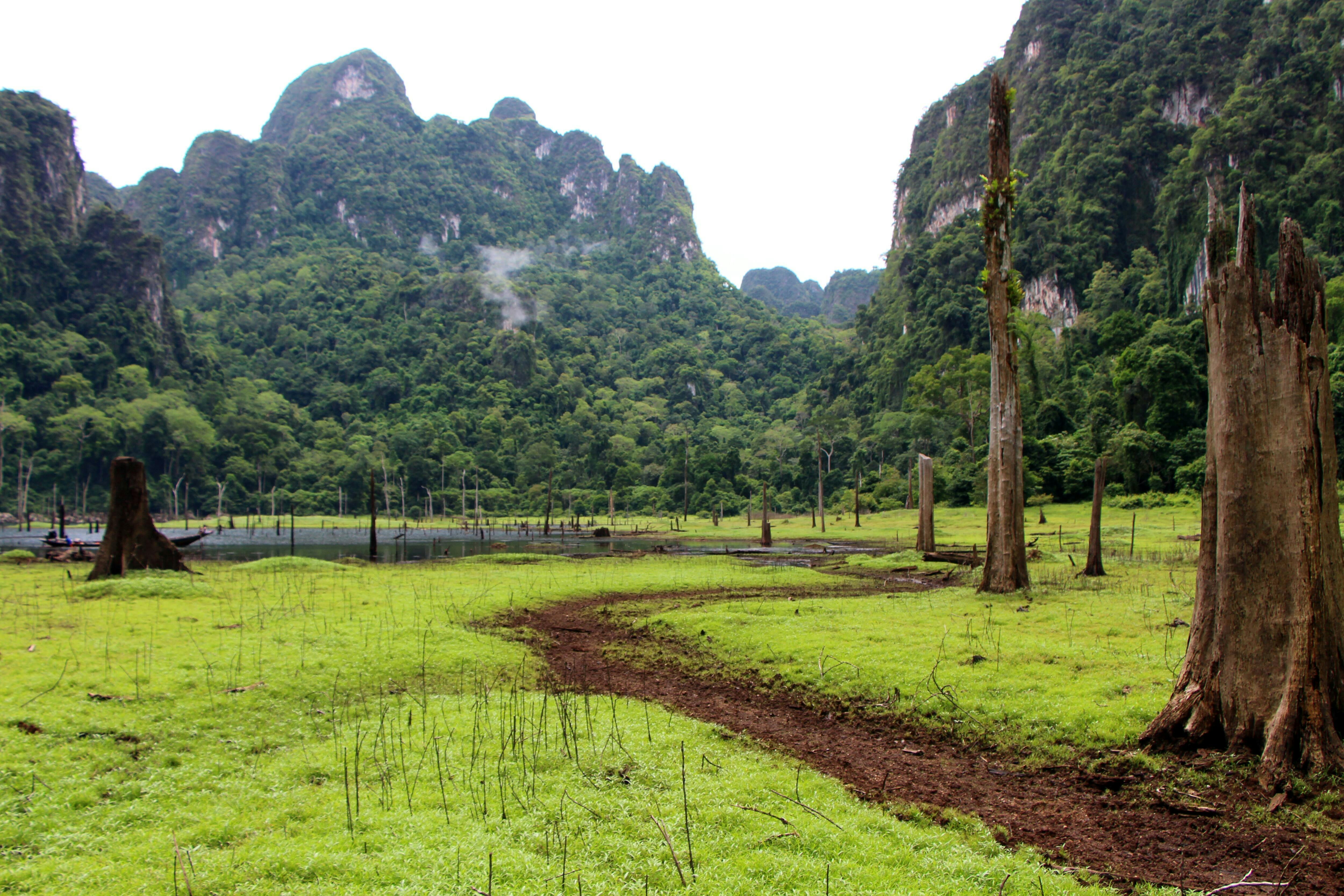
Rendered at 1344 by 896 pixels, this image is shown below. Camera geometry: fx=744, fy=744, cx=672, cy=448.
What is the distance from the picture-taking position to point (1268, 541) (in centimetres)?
737

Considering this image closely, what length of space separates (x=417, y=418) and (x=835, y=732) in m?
132

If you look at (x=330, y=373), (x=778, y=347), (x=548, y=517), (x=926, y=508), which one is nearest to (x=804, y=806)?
(x=926, y=508)

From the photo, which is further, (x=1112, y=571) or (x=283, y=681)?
(x=1112, y=571)

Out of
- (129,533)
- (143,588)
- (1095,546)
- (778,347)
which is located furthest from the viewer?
(778,347)

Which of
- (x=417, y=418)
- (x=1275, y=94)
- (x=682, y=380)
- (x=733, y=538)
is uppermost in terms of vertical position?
(x=1275, y=94)

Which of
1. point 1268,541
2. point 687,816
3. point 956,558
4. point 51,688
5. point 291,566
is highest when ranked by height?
point 1268,541

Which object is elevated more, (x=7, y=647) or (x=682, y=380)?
(x=682, y=380)

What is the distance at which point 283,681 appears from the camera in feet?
34.9

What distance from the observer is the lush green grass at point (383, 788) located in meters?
5.45

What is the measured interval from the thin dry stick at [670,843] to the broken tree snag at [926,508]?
84.5ft

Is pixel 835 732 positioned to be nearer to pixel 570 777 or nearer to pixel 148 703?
pixel 570 777

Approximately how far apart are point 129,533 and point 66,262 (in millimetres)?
149439

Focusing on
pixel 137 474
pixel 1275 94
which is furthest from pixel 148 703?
pixel 1275 94

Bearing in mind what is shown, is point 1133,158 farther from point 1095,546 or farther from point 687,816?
point 687,816
